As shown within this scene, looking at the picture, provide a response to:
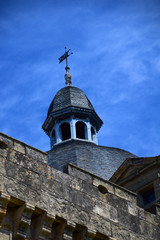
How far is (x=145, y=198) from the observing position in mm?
22906

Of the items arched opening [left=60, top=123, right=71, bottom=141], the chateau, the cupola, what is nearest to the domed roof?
the cupola

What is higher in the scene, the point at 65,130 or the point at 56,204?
the point at 65,130

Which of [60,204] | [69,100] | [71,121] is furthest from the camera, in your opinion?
[69,100]

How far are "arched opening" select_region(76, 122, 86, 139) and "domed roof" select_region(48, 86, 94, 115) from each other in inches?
53.0

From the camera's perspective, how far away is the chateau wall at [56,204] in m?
14.8

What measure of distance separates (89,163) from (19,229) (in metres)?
27.2

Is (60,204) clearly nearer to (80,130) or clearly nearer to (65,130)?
(65,130)

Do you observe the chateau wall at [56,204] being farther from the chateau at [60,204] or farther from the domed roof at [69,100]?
the domed roof at [69,100]

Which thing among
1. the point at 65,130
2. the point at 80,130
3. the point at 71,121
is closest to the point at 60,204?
the point at 71,121

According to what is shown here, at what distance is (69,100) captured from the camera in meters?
49.0

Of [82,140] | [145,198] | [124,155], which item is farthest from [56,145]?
[145,198]

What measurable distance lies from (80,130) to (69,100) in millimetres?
2380

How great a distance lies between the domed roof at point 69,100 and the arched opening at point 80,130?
1.34 metres

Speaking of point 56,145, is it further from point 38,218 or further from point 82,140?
point 38,218
